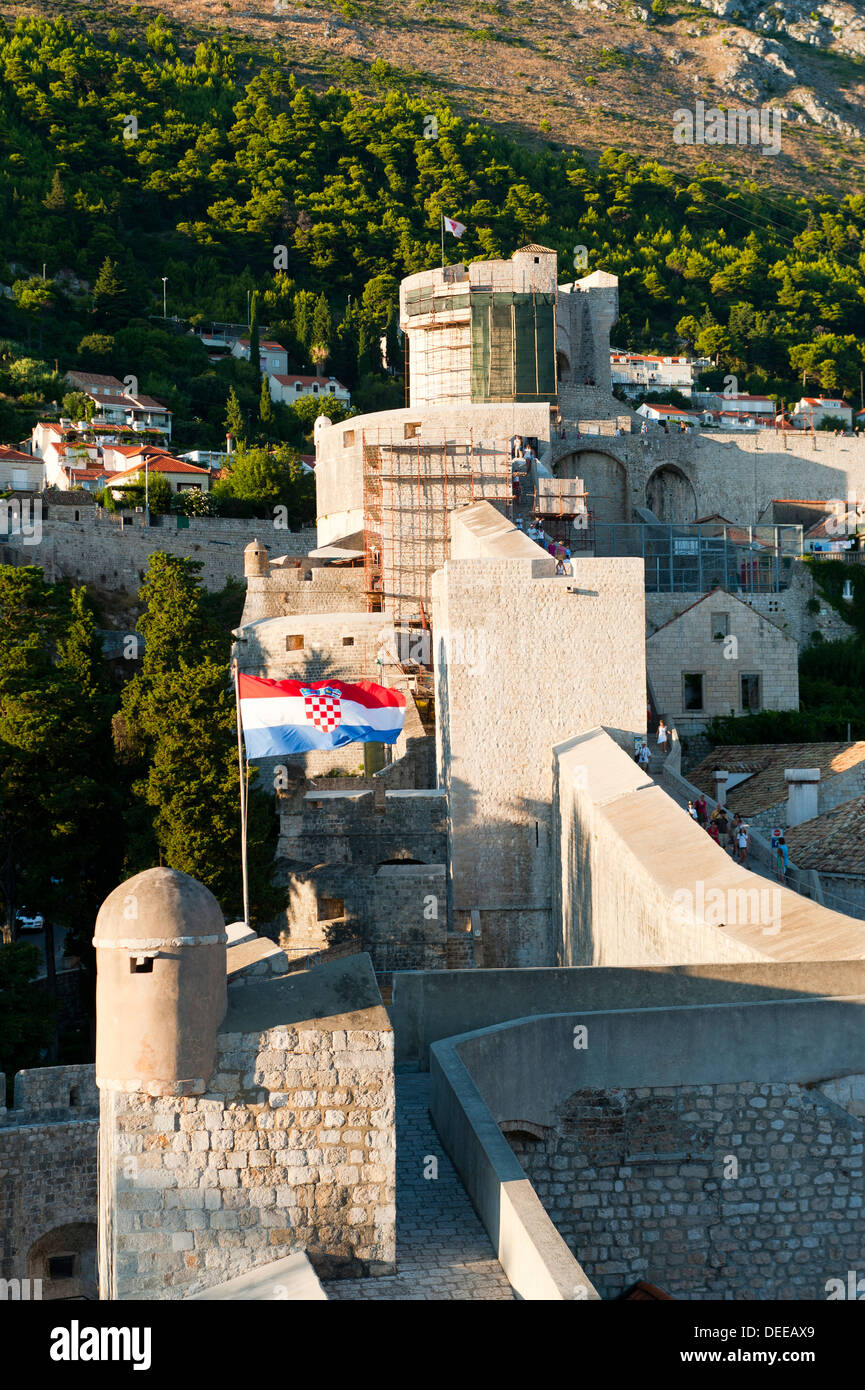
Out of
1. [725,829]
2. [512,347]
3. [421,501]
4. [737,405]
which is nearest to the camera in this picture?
[725,829]

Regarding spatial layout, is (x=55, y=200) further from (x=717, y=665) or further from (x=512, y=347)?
(x=717, y=665)

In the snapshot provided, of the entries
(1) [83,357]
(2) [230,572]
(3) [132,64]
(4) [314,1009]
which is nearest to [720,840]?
(4) [314,1009]

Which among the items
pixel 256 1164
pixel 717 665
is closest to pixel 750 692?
pixel 717 665

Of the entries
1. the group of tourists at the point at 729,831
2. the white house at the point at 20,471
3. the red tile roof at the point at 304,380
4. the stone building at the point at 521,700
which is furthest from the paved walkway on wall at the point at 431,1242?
the red tile roof at the point at 304,380

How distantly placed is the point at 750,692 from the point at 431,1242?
67.6 feet

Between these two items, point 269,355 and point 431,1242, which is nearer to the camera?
point 431,1242

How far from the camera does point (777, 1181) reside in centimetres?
962

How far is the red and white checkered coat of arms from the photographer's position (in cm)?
2028

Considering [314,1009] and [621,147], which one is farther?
[621,147]

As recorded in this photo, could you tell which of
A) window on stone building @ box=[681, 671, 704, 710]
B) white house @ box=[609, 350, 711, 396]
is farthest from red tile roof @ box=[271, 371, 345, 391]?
window on stone building @ box=[681, 671, 704, 710]

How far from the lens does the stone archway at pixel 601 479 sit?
35.9 metres

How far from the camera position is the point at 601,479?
119 ft
